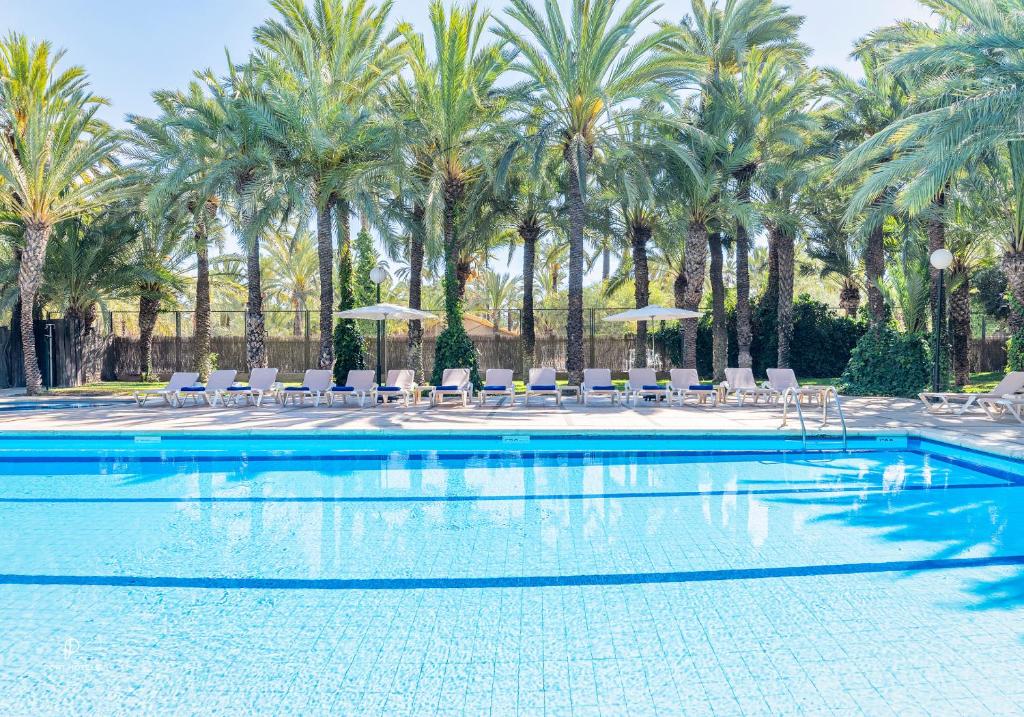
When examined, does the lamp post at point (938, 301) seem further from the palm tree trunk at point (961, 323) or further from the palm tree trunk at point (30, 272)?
the palm tree trunk at point (30, 272)

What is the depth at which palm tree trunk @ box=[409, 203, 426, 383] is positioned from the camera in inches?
714

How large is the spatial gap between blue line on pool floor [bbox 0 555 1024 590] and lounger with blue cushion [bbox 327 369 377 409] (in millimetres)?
9756

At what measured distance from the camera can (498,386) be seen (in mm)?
15305

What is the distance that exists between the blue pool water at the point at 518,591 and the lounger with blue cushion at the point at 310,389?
5989 millimetres

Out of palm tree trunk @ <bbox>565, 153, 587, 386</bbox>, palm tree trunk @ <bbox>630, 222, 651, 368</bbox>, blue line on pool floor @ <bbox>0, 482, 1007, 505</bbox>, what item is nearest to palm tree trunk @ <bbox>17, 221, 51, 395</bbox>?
blue line on pool floor @ <bbox>0, 482, 1007, 505</bbox>

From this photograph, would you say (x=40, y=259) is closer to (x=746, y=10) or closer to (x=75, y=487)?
(x=75, y=487)

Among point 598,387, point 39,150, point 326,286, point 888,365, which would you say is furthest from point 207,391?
point 888,365

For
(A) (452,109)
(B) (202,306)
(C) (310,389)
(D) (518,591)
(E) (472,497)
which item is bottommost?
(D) (518,591)

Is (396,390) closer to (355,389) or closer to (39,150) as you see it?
(355,389)

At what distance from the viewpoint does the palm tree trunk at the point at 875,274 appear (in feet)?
56.3

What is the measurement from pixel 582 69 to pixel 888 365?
9.92m

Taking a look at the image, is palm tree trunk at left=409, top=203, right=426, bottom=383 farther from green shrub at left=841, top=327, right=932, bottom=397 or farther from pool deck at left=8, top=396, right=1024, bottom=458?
green shrub at left=841, top=327, right=932, bottom=397

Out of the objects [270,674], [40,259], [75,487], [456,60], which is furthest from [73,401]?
[270,674]

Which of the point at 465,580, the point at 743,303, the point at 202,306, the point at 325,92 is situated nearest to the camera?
the point at 465,580
